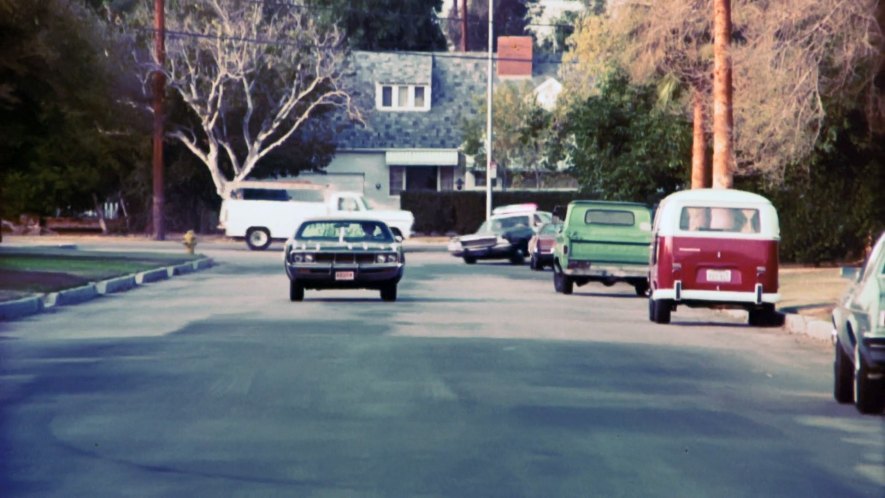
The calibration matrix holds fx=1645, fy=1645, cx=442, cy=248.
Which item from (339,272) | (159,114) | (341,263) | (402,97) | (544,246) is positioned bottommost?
(544,246)

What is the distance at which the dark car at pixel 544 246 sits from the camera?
42406 millimetres

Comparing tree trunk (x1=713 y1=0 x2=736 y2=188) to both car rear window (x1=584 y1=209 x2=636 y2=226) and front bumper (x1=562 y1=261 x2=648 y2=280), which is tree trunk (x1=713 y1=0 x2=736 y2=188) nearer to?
car rear window (x1=584 y1=209 x2=636 y2=226)

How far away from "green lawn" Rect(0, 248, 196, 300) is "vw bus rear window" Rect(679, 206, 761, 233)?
33.8 ft

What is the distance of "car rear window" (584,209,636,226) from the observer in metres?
32.7

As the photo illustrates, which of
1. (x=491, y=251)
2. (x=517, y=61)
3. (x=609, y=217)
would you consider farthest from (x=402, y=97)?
(x=609, y=217)

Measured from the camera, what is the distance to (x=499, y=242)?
47031 millimetres

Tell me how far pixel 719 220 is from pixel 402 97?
5367cm

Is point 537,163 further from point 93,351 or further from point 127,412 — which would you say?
point 127,412

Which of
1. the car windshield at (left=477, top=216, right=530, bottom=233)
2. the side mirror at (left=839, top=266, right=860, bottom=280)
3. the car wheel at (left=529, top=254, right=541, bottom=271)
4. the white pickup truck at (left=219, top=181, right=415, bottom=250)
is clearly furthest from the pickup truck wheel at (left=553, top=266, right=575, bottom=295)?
the white pickup truck at (left=219, top=181, right=415, bottom=250)

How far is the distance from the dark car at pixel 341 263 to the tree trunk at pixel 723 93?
298 inches

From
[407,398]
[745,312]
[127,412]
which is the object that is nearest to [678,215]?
[745,312]

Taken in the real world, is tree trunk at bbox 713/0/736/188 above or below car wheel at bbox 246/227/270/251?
above

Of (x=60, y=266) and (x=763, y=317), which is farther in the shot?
(x=60, y=266)

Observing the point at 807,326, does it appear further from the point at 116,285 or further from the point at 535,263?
the point at 535,263
